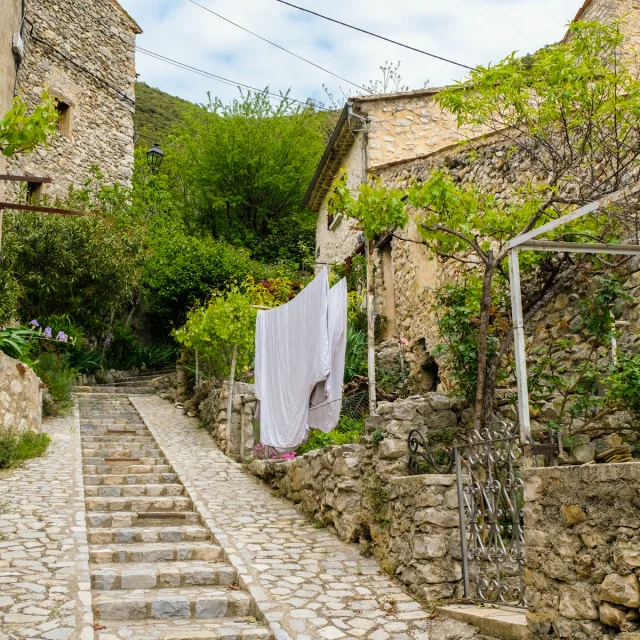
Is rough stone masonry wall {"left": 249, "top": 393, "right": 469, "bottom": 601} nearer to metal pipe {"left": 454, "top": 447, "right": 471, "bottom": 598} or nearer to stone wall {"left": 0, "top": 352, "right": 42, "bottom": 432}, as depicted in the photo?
metal pipe {"left": 454, "top": 447, "right": 471, "bottom": 598}

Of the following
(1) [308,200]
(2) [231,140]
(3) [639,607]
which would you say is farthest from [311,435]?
(2) [231,140]

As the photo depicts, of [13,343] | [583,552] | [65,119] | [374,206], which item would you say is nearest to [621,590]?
[583,552]

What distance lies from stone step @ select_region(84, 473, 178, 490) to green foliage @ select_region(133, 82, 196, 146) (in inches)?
832

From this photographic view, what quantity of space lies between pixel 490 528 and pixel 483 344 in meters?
1.73

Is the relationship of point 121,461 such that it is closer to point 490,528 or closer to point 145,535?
point 145,535

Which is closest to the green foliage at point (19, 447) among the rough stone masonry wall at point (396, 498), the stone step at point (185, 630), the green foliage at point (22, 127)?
the rough stone masonry wall at point (396, 498)

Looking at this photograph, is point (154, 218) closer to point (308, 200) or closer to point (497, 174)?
point (308, 200)

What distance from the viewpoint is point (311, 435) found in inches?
368

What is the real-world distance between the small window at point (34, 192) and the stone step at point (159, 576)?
1260 cm

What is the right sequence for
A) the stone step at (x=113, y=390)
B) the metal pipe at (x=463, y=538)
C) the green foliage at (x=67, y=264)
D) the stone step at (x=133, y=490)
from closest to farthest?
the metal pipe at (x=463, y=538) → the stone step at (x=133, y=490) → the green foliage at (x=67, y=264) → the stone step at (x=113, y=390)

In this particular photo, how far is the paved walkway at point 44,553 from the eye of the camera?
4.36 m

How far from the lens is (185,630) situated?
460 centimetres

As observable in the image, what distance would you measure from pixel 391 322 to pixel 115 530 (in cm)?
578

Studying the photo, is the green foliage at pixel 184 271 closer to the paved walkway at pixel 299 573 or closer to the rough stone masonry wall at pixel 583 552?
the paved walkway at pixel 299 573
